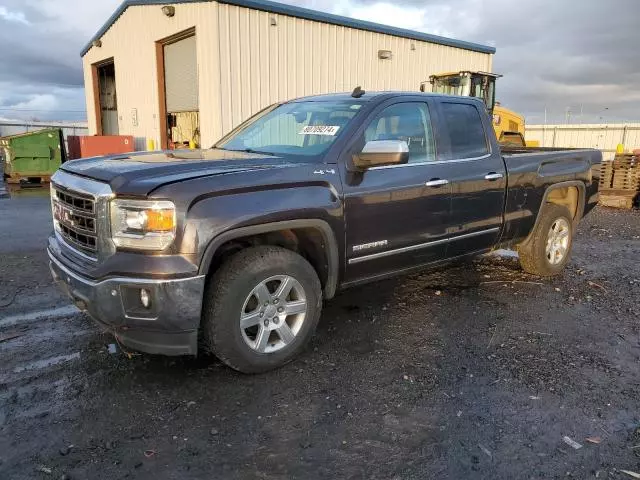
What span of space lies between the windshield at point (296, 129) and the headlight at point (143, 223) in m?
1.23

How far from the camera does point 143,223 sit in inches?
112

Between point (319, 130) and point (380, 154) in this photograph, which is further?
point (319, 130)

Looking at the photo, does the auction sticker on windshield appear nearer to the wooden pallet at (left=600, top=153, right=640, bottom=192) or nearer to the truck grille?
the truck grille

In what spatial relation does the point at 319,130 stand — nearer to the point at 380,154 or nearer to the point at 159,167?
the point at 380,154

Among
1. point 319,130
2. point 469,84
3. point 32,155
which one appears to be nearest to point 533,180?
point 319,130

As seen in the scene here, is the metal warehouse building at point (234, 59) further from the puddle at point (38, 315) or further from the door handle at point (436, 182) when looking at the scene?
the door handle at point (436, 182)

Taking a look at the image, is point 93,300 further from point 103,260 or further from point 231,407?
point 231,407

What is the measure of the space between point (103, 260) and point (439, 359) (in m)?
2.38

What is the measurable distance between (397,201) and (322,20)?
1194cm

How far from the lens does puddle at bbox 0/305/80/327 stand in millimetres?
4261

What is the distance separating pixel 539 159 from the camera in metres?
5.21

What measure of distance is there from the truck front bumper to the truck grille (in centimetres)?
26

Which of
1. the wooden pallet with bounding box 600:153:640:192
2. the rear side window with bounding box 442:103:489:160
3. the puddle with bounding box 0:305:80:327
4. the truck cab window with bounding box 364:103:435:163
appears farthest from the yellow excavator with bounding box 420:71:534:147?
the puddle with bounding box 0:305:80:327

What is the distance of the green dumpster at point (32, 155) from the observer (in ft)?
50.9
